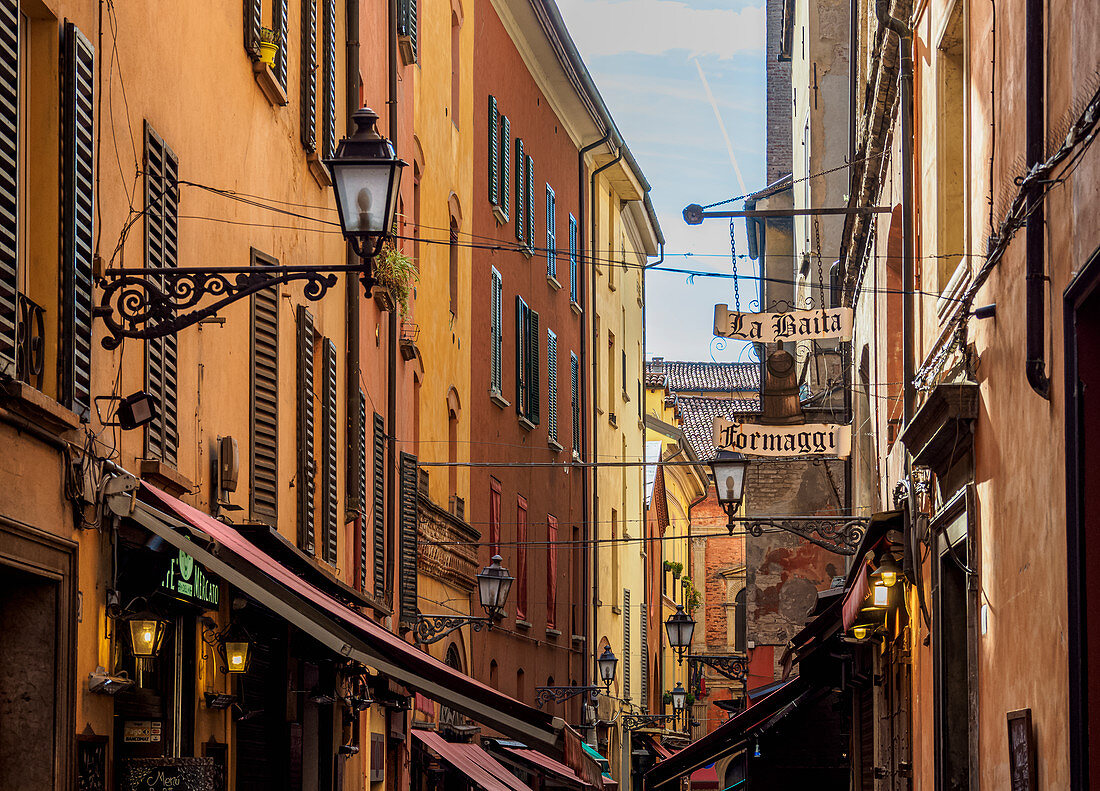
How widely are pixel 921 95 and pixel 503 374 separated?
15.5 meters

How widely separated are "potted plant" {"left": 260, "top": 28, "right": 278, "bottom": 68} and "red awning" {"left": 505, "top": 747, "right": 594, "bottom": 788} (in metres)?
11.6

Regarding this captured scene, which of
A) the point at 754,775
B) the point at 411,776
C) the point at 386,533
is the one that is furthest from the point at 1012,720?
the point at 754,775

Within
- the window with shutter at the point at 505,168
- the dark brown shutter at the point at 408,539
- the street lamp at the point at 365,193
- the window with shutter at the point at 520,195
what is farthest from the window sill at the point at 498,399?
the street lamp at the point at 365,193

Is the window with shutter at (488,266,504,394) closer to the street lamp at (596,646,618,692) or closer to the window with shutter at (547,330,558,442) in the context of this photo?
the window with shutter at (547,330,558,442)

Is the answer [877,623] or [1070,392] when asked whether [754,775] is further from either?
[1070,392]

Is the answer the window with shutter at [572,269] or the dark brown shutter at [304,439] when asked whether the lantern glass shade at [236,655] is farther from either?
the window with shutter at [572,269]

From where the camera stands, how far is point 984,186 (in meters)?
9.10

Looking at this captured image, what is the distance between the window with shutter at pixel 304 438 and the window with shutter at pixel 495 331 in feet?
41.5

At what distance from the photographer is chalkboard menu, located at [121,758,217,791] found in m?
7.54

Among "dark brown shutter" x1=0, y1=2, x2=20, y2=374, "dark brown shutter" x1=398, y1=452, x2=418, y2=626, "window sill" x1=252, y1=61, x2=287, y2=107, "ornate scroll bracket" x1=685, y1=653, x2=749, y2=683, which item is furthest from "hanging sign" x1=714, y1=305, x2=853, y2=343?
"ornate scroll bracket" x1=685, y1=653, x2=749, y2=683

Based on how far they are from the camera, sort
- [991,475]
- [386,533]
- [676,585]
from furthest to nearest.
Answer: [676,585] < [386,533] < [991,475]

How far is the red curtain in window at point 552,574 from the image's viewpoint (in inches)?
1210

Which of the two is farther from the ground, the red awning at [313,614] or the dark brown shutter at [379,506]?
the dark brown shutter at [379,506]

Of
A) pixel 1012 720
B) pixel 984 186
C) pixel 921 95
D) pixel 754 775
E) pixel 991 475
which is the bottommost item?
pixel 754 775
